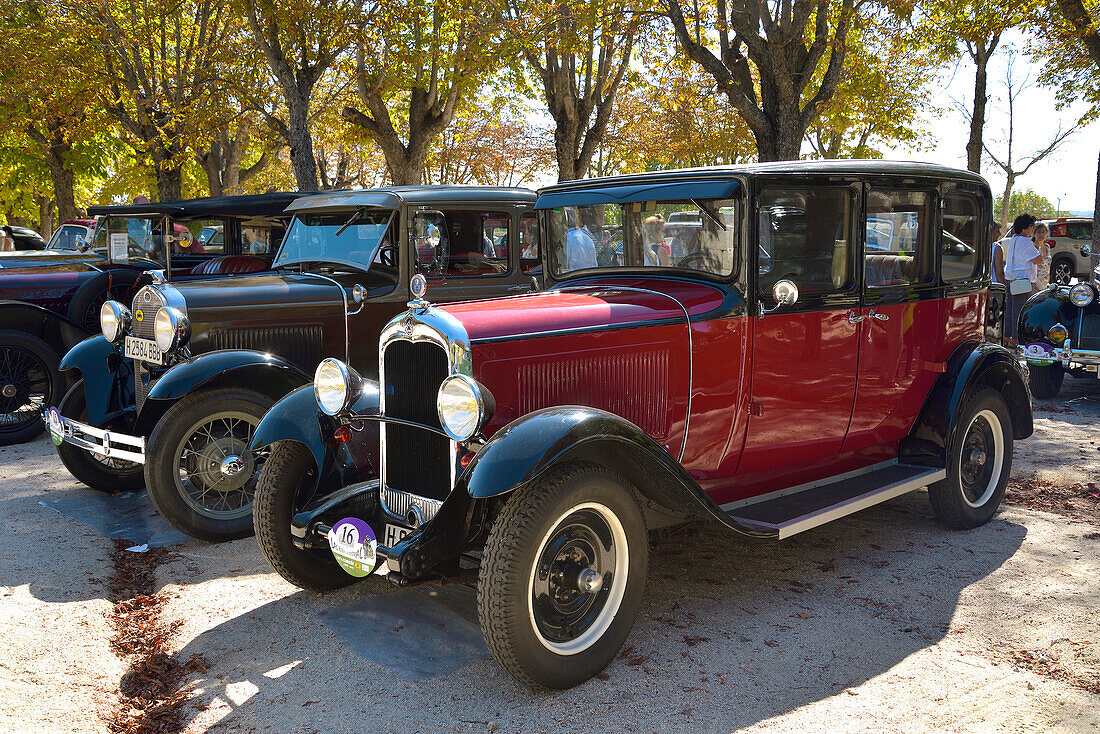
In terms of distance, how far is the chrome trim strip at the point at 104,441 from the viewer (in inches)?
201

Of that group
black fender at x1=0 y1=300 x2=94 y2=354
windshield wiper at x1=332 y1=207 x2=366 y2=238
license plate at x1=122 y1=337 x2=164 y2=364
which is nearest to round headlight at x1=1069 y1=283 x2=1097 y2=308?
windshield wiper at x1=332 y1=207 x2=366 y2=238

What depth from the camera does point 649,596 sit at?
4.26 m

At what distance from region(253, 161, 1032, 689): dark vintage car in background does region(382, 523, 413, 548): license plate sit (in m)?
0.02

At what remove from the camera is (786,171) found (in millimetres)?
4289

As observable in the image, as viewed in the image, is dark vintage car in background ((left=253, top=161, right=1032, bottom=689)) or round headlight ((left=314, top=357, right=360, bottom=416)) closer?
dark vintage car in background ((left=253, top=161, right=1032, bottom=689))

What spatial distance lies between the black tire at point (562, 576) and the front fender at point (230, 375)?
2.66 metres

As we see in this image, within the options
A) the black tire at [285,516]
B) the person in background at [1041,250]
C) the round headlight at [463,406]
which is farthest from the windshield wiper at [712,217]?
the person in background at [1041,250]

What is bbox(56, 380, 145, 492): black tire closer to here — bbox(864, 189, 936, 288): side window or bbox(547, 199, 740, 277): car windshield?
bbox(547, 199, 740, 277): car windshield

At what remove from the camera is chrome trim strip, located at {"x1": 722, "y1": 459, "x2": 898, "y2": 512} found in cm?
439

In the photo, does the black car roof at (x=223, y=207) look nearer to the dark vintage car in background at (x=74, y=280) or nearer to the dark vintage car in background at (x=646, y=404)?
the dark vintage car in background at (x=74, y=280)

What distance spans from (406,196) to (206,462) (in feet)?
7.94

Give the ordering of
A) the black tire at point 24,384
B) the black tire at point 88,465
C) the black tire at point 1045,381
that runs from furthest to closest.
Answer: the black tire at point 1045,381
the black tire at point 24,384
the black tire at point 88,465

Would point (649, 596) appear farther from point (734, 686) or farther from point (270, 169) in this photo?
point (270, 169)

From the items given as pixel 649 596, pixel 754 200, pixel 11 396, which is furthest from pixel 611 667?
pixel 11 396
